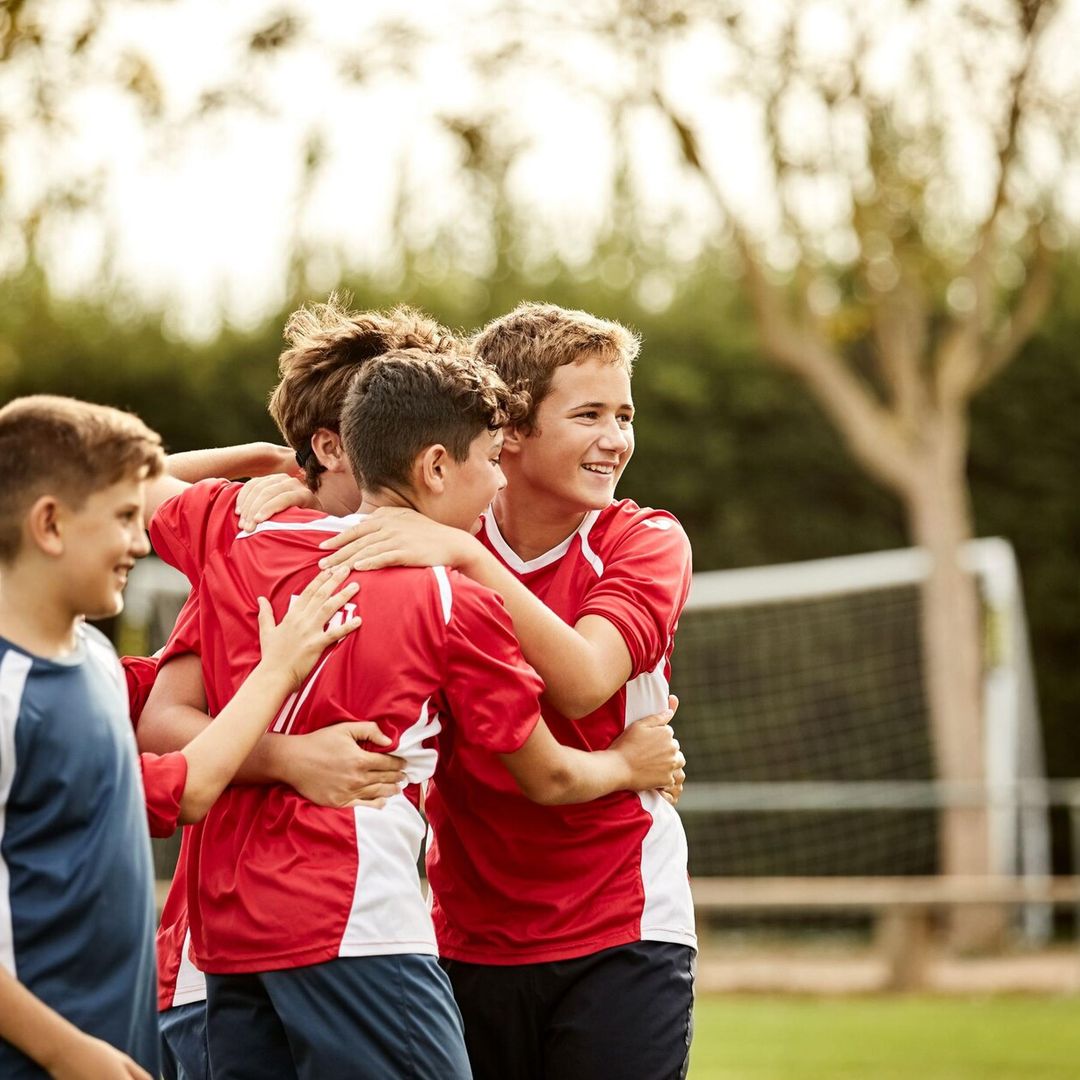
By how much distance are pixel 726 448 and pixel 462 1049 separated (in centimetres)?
993

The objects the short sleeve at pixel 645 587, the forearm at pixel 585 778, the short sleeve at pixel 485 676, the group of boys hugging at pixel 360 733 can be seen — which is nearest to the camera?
the group of boys hugging at pixel 360 733

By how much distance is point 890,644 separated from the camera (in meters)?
12.1

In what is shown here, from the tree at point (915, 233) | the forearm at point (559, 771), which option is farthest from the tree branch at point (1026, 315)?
the forearm at point (559, 771)

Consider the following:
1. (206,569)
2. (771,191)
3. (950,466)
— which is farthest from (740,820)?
(206,569)

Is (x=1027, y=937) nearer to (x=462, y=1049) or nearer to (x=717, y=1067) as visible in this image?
(x=717, y=1067)

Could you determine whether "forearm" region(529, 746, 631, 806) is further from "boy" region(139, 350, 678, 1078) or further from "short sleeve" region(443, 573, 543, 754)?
"short sleeve" region(443, 573, 543, 754)

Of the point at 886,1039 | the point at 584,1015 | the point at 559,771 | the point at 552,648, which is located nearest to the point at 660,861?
the point at 584,1015

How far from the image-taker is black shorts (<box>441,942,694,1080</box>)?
9.44 feet

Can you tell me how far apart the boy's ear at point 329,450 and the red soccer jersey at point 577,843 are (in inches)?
17.1

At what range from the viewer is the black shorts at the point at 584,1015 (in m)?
2.88

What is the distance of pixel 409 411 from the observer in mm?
2584

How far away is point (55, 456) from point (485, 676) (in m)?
0.67

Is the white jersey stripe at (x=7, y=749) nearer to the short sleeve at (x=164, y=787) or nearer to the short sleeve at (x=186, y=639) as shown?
the short sleeve at (x=164, y=787)

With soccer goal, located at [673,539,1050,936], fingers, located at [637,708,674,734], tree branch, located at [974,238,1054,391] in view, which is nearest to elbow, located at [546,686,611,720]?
fingers, located at [637,708,674,734]
